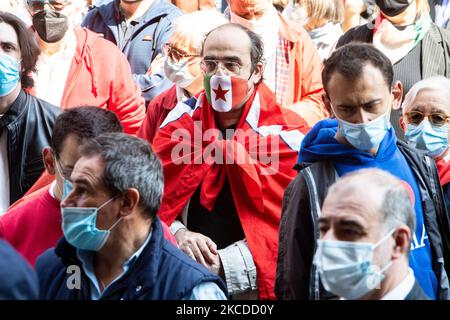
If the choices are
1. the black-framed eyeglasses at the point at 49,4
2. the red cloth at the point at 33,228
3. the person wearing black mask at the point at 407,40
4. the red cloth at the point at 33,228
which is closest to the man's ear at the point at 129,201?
the red cloth at the point at 33,228

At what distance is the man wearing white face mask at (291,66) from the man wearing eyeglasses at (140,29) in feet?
2.42

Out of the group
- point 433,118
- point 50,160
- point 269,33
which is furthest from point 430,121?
point 50,160

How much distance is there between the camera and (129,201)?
194 inches

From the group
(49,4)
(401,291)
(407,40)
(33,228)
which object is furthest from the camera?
(49,4)

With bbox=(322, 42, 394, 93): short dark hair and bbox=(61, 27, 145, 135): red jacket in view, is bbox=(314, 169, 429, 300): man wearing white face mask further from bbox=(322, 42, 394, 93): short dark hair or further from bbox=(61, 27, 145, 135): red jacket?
bbox=(61, 27, 145, 135): red jacket

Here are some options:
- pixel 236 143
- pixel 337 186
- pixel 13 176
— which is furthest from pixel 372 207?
pixel 13 176

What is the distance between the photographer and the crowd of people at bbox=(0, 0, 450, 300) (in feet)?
15.6

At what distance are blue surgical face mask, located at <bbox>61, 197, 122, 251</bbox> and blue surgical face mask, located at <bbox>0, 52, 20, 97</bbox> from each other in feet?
6.45

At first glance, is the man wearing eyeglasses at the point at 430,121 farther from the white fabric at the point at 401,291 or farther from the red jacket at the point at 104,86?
the white fabric at the point at 401,291

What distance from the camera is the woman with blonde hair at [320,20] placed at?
838 cm

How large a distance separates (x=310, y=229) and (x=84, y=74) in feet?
8.10

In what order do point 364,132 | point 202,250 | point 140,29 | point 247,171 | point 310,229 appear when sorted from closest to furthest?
point 310,229 → point 364,132 → point 202,250 → point 247,171 → point 140,29

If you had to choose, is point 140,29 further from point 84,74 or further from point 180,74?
point 180,74

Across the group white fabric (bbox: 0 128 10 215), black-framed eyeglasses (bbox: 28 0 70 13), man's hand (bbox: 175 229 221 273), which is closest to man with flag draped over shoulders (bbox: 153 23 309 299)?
man's hand (bbox: 175 229 221 273)
